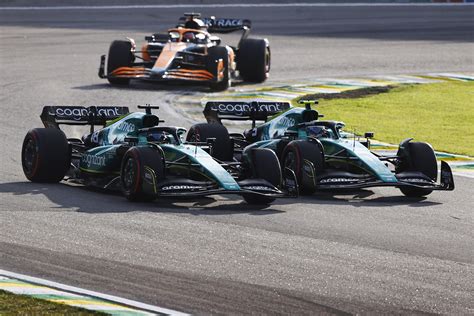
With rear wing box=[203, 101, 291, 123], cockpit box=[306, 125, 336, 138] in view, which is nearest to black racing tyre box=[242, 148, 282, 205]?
cockpit box=[306, 125, 336, 138]

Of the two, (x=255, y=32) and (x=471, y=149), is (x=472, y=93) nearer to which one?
(x=471, y=149)

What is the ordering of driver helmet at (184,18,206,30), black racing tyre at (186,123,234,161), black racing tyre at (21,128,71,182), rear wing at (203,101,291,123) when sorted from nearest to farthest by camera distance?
black racing tyre at (21,128,71,182), black racing tyre at (186,123,234,161), rear wing at (203,101,291,123), driver helmet at (184,18,206,30)

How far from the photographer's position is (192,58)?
1134 inches

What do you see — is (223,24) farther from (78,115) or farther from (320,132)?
(320,132)

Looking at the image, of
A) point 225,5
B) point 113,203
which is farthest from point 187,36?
point 225,5

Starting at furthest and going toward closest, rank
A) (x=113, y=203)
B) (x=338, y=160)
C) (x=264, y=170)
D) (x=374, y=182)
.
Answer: (x=338, y=160) < (x=374, y=182) < (x=264, y=170) < (x=113, y=203)

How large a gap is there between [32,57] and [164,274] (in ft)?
78.6

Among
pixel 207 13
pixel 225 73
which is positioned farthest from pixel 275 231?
pixel 207 13

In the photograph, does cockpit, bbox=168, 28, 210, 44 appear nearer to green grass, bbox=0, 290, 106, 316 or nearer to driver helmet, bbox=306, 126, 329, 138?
driver helmet, bbox=306, 126, 329, 138

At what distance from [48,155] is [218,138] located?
243 cm

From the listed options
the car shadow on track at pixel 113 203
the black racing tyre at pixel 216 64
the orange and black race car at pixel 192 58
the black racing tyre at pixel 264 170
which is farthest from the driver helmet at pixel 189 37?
the black racing tyre at pixel 264 170

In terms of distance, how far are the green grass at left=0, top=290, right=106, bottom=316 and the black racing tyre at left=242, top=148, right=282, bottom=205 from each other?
5.26m

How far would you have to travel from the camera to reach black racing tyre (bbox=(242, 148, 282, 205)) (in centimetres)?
1486

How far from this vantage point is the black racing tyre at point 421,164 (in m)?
15.8
